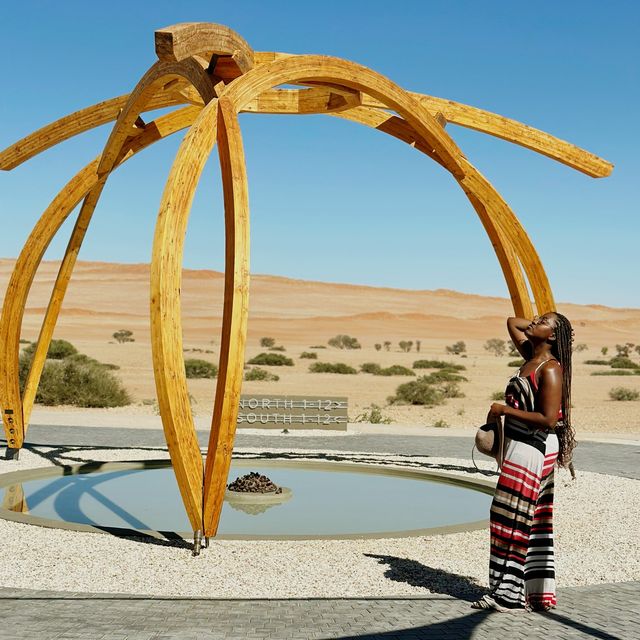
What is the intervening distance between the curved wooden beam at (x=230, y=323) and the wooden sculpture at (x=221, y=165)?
0.5 inches

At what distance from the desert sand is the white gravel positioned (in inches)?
670

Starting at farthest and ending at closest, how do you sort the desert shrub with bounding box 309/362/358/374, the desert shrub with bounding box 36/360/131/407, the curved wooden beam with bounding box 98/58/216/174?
the desert shrub with bounding box 309/362/358/374, the desert shrub with bounding box 36/360/131/407, the curved wooden beam with bounding box 98/58/216/174

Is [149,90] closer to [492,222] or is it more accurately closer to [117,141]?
[117,141]

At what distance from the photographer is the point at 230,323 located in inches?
357

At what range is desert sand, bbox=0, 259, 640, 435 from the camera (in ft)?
116

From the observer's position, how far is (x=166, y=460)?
15195 mm

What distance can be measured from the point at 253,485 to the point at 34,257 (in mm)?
4942

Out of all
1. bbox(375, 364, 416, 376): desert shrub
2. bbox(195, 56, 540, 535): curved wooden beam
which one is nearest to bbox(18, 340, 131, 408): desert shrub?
bbox(195, 56, 540, 535): curved wooden beam

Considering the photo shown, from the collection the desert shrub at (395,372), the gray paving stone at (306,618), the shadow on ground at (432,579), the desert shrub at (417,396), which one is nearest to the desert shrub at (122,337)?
the desert shrub at (395,372)

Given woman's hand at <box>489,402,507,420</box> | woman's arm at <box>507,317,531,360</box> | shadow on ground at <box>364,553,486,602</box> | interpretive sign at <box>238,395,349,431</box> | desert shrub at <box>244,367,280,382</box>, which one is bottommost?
desert shrub at <box>244,367,280,382</box>

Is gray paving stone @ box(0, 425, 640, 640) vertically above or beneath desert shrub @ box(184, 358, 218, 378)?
above

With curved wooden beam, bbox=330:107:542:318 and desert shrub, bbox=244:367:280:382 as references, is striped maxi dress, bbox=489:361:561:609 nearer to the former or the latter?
curved wooden beam, bbox=330:107:542:318

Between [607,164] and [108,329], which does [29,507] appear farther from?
[108,329]

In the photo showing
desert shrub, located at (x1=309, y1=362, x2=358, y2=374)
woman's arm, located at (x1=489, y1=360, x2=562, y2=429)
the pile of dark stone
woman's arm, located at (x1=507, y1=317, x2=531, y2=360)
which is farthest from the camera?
desert shrub, located at (x1=309, y1=362, x2=358, y2=374)
